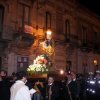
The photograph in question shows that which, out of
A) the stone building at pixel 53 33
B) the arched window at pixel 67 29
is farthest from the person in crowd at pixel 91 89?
the arched window at pixel 67 29

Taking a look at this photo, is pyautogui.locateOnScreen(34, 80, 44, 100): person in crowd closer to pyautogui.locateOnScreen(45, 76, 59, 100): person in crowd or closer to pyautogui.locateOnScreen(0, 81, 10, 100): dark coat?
pyautogui.locateOnScreen(45, 76, 59, 100): person in crowd

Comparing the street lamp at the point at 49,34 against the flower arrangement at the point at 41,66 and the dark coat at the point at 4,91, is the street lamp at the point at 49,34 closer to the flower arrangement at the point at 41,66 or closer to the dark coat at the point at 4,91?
the flower arrangement at the point at 41,66

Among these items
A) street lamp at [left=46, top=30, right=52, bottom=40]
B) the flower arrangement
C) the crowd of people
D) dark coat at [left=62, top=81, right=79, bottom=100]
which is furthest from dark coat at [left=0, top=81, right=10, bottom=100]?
street lamp at [left=46, top=30, right=52, bottom=40]

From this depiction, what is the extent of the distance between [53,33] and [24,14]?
3.64 m

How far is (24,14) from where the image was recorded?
18.9m

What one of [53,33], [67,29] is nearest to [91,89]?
[53,33]

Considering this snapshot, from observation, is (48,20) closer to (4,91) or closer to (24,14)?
(24,14)

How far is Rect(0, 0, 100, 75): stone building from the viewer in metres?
17.4

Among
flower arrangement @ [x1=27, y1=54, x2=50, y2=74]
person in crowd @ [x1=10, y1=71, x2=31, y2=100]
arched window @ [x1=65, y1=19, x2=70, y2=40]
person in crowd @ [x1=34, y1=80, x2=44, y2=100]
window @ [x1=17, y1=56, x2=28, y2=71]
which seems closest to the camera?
person in crowd @ [x1=10, y1=71, x2=31, y2=100]

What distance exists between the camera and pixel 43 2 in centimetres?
2055

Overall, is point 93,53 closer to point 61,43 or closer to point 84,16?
point 84,16

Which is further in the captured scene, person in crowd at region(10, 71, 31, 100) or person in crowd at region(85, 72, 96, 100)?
person in crowd at region(85, 72, 96, 100)

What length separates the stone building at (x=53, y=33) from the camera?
1741 centimetres

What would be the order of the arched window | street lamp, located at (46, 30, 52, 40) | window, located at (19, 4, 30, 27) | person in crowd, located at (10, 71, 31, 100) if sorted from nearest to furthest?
1. person in crowd, located at (10, 71, 31, 100)
2. window, located at (19, 4, 30, 27)
3. street lamp, located at (46, 30, 52, 40)
4. the arched window
